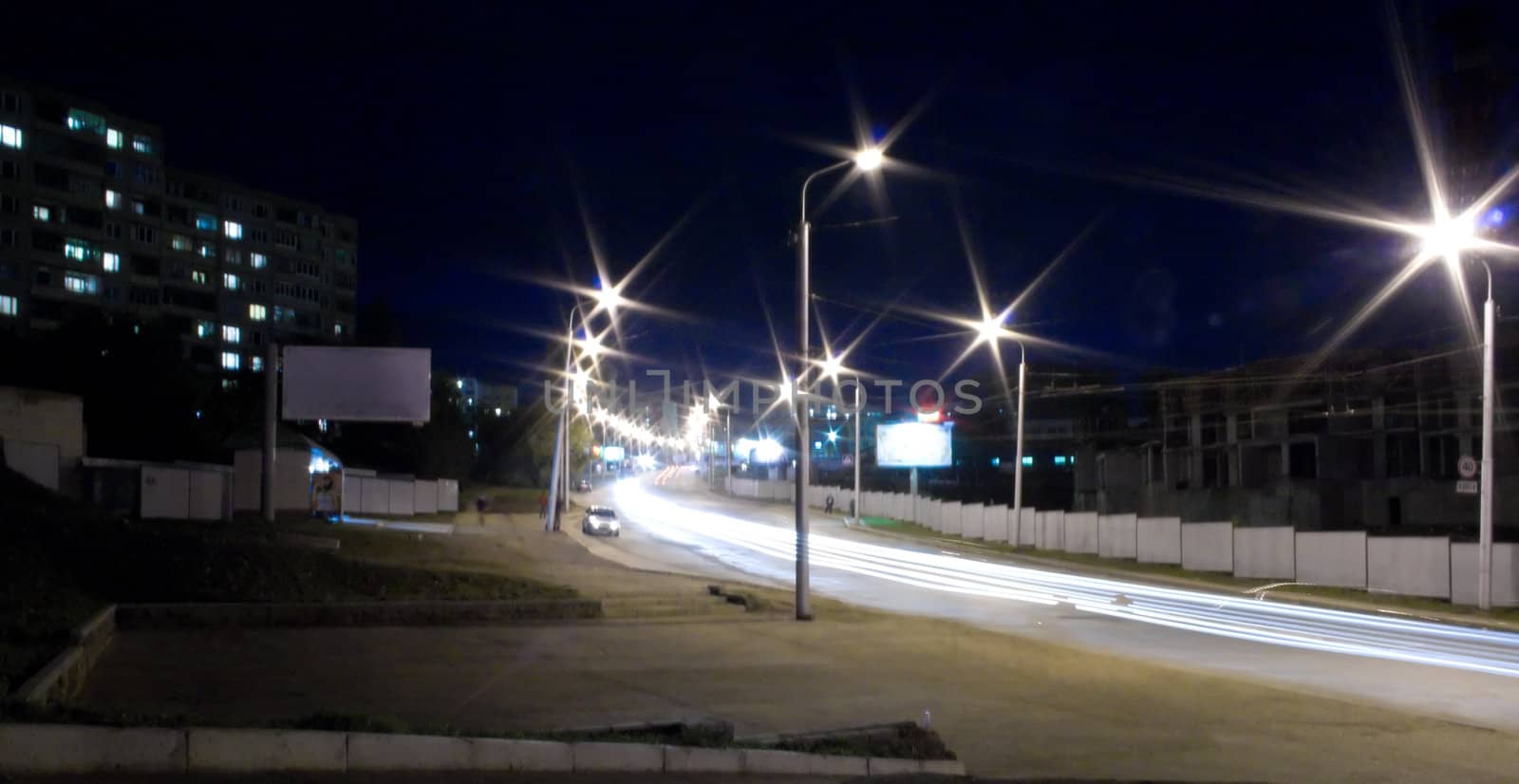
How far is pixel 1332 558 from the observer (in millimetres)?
32750

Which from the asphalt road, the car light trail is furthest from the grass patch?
the car light trail

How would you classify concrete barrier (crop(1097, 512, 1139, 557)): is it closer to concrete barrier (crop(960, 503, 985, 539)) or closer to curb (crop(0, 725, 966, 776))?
concrete barrier (crop(960, 503, 985, 539))

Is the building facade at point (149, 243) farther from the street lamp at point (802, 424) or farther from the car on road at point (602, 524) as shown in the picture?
the street lamp at point (802, 424)

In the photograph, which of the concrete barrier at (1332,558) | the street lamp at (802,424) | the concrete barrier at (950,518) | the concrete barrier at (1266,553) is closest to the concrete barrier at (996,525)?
the concrete barrier at (950,518)

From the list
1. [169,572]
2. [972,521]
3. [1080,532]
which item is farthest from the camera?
[972,521]

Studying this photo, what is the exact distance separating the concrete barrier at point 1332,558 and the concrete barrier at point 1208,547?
3247 mm

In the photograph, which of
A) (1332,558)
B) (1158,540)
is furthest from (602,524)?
(1332,558)

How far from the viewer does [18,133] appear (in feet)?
233

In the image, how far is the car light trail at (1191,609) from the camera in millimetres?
21078

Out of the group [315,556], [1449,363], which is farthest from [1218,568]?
[315,556]

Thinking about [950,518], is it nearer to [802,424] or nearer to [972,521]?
[972,521]

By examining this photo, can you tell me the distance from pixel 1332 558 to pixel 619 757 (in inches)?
1117

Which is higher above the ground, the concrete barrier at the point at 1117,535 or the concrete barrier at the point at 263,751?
the concrete barrier at the point at 263,751

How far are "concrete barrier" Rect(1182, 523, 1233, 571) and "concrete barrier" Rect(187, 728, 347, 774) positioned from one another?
109 feet
